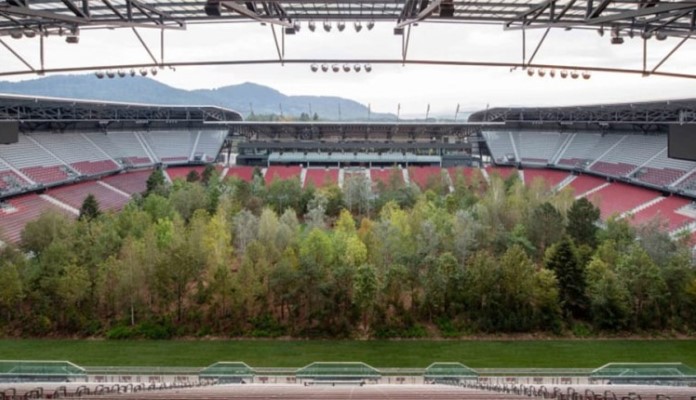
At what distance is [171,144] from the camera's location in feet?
179

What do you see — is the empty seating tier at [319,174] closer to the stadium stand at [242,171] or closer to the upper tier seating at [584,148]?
the stadium stand at [242,171]

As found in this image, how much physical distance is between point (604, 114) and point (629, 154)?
13.8 ft

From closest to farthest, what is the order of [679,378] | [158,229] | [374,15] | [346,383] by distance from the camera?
1. [374,15]
2. [679,378]
3. [346,383]
4. [158,229]

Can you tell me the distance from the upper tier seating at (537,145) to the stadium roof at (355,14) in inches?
1688

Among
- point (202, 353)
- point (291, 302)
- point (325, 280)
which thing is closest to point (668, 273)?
point (325, 280)

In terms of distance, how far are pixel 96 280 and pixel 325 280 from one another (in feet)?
27.6

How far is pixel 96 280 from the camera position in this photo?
Result: 63.5ft


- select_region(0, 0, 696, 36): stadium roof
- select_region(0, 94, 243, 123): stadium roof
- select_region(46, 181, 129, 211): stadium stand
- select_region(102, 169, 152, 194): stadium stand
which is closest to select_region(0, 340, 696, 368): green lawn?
select_region(0, 0, 696, 36): stadium roof

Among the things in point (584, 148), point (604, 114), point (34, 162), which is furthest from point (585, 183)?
point (34, 162)

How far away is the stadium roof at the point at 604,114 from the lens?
1262 inches

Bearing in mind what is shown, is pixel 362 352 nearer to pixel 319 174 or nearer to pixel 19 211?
pixel 19 211

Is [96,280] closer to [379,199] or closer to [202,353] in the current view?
[202,353]

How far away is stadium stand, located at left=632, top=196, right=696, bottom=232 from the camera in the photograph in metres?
29.4

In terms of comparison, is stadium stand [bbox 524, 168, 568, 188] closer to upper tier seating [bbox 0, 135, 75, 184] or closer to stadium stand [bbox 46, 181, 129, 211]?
stadium stand [bbox 46, 181, 129, 211]
